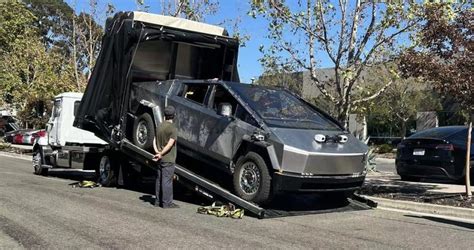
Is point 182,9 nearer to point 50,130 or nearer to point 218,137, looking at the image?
point 50,130

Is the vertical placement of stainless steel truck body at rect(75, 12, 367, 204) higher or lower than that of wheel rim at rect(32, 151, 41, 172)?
higher

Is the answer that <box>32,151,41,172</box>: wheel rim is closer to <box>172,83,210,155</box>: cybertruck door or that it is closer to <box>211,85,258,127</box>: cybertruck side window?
<box>172,83,210,155</box>: cybertruck door

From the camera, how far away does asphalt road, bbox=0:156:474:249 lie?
6.67m

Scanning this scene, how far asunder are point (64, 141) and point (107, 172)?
10.3ft

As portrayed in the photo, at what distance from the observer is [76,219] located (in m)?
7.96

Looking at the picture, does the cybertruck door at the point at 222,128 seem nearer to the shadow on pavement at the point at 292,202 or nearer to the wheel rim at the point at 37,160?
the shadow on pavement at the point at 292,202

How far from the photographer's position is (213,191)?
355 inches

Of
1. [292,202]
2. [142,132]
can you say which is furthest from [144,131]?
[292,202]

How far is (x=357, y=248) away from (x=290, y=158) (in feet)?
6.62

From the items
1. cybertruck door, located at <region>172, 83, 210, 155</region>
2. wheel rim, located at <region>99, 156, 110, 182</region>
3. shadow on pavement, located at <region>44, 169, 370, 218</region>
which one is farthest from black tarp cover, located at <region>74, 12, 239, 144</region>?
shadow on pavement, located at <region>44, 169, 370, 218</region>

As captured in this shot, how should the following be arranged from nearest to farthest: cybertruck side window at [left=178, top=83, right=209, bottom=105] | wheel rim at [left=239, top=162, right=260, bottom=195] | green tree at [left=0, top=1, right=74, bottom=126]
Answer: wheel rim at [left=239, top=162, right=260, bottom=195], cybertruck side window at [left=178, top=83, right=209, bottom=105], green tree at [left=0, top=1, right=74, bottom=126]

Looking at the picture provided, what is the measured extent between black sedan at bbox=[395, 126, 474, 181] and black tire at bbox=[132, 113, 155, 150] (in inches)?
231

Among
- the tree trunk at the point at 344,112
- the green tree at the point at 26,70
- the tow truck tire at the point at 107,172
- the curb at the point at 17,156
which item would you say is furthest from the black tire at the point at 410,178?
the green tree at the point at 26,70

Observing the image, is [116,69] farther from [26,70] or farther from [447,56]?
[26,70]
